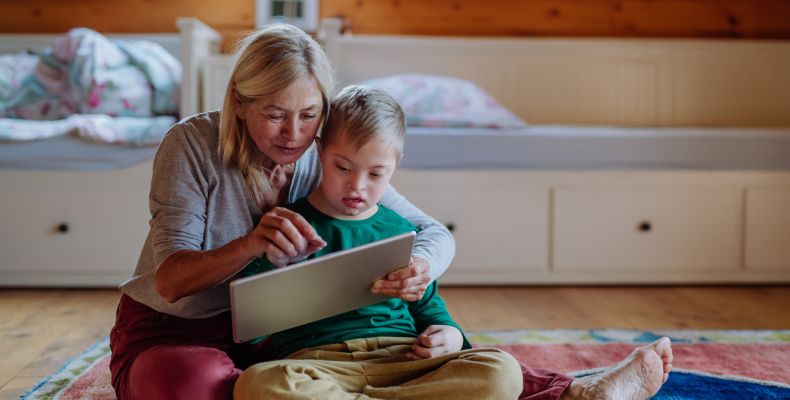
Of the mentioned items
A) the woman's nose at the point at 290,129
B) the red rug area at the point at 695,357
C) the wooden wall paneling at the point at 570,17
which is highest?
the wooden wall paneling at the point at 570,17

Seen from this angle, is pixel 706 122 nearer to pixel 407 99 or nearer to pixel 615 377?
pixel 407 99

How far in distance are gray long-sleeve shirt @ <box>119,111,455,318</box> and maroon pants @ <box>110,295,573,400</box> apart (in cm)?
4

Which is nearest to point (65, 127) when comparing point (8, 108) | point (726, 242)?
point (8, 108)

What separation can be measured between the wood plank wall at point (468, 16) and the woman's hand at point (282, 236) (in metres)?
2.13

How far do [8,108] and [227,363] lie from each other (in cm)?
181

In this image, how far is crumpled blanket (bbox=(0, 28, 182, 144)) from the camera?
220 cm

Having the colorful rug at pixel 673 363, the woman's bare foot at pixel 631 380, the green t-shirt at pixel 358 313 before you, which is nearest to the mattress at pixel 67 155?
the colorful rug at pixel 673 363

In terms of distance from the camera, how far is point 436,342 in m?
0.89

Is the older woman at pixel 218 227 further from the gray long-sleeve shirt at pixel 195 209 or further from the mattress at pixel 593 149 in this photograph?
the mattress at pixel 593 149

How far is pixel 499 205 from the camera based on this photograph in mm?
2039

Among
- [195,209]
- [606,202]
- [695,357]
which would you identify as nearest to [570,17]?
[606,202]

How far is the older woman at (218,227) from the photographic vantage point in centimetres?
83

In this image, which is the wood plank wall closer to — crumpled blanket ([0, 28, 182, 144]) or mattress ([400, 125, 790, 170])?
crumpled blanket ([0, 28, 182, 144])

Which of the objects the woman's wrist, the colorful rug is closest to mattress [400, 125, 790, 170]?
the colorful rug
